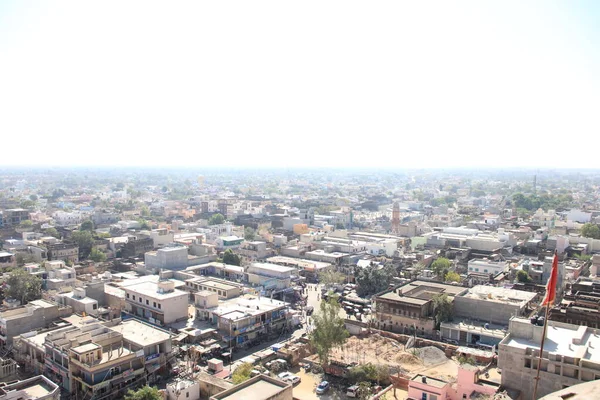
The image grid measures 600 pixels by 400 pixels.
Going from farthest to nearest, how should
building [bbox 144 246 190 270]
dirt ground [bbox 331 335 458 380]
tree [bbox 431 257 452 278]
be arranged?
1. building [bbox 144 246 190 270]
2. tree [bbox 431 257 452 278]
3. dirt ground [bbox 331 335 458 380]

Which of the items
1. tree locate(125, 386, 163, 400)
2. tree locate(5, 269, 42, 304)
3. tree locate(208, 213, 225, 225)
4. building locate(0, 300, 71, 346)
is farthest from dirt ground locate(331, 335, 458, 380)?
tree locate(208, 213, 225, 225)

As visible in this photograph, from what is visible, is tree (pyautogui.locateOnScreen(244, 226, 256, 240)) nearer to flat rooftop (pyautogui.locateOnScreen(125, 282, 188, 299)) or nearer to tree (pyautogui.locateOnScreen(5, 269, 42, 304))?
flat rooftop (pyautogui.locateOnScreen(125, 282, 188, 299))

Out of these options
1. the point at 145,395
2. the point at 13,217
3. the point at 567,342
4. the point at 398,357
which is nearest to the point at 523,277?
the point at 567,342

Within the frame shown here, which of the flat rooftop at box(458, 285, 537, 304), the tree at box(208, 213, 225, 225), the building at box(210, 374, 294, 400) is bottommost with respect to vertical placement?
the tree at box(208, 213, 225, 225)

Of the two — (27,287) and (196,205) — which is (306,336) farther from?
(196,205)

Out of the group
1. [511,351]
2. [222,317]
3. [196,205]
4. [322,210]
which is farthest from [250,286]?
[196,205]

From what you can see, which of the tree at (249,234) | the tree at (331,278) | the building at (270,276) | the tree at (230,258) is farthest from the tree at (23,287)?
the tree at (249,234)
